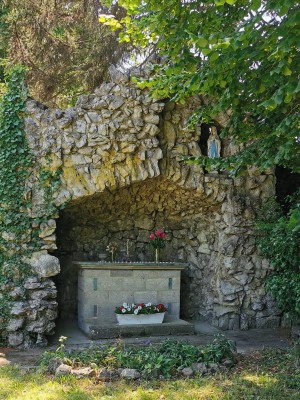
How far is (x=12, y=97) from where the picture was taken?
7918mm

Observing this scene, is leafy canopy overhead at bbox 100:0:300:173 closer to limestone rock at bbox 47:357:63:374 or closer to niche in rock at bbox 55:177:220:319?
niche in rock at bbox 55:177:220:319

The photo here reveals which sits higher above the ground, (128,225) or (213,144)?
(213,144)

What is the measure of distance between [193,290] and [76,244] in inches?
103

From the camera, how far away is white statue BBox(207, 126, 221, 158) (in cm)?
905

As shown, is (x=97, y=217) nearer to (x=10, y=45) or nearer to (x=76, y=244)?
(x=76, y=244)

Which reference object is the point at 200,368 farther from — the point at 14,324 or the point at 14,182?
the point at 14,182

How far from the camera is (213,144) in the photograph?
9078mm

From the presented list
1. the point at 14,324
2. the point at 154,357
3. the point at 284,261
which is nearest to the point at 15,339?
the point at 14,324

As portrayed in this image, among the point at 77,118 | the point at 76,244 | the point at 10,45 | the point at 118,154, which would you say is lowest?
the point at 76,244

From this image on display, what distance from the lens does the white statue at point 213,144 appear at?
9047mm

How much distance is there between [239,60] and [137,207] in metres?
5.10

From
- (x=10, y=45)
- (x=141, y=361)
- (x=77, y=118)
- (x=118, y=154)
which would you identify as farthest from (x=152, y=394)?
(x=10, y=45)

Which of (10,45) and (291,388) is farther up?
(10,45)

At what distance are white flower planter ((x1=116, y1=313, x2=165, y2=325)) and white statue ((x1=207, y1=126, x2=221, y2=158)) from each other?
10.4 ft
